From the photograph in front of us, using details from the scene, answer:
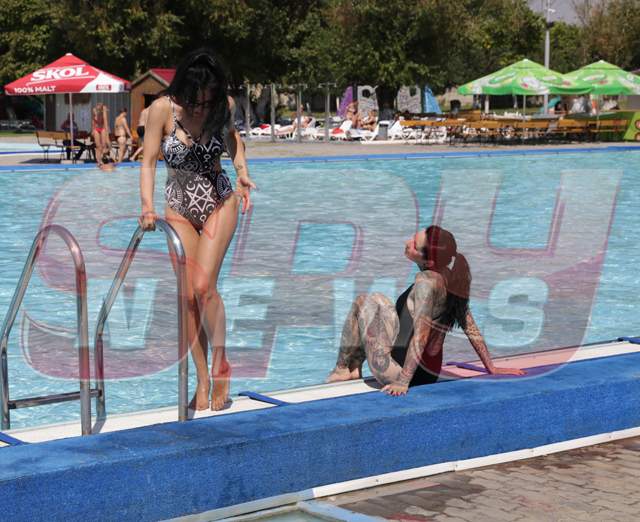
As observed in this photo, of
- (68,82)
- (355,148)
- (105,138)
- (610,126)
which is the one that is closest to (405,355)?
(105,138)

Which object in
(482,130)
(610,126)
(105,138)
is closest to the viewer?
(105,138)

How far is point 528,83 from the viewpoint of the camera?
32688mm

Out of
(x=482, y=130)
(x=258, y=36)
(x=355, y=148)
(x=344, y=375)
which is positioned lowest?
(x=344, y=375)

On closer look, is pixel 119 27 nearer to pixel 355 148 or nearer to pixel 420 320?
pixel 355 148

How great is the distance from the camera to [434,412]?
4965 mm

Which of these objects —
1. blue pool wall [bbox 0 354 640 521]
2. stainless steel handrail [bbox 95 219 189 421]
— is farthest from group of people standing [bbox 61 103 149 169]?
blue pool wall [bbox 0 354 640 521]

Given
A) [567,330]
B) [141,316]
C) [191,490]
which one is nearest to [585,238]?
[567,330]

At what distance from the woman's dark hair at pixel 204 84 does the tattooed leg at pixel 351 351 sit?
1329mm

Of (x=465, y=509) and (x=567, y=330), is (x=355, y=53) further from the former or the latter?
(x=465, y=509)

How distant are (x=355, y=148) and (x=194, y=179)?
2650cm

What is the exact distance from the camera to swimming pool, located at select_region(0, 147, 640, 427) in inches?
335

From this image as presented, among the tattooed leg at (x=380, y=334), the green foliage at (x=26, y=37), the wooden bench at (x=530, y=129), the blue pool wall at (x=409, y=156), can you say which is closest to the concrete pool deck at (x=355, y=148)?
the blue pool wall at (x=409, y=156)

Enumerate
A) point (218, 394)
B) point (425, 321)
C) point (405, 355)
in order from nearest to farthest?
point (218, 394) → point (425, 321) → point (405, 355)

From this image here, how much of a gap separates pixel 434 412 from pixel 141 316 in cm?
556
